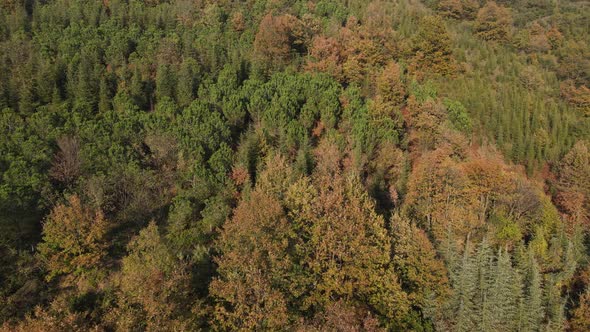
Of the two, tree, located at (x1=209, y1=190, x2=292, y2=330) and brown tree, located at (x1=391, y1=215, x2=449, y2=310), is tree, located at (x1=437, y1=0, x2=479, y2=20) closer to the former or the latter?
brown tree, located at (x1=391, y1=215, x2=449, y2=310)

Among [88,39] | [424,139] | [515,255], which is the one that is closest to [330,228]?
[515,255]

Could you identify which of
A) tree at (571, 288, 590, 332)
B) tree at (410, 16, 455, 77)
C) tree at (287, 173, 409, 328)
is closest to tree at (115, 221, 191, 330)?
tree at (287, 173, 409, 328)

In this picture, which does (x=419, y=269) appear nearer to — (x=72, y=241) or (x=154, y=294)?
(x=154, y=294)

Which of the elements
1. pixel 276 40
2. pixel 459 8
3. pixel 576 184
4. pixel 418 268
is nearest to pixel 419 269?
pixel 418 268

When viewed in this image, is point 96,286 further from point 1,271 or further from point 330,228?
point 330,228

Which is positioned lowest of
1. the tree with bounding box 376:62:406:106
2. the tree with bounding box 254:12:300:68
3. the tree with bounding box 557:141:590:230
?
the tree with bounding box 557:141:590:230

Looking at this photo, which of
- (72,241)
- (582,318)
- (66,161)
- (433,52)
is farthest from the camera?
(433,52)
